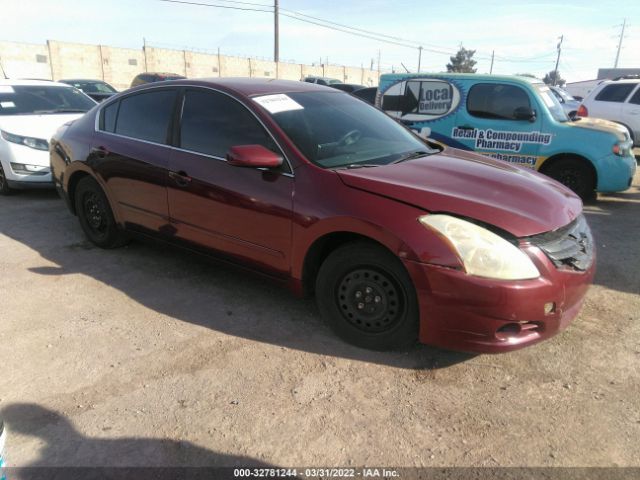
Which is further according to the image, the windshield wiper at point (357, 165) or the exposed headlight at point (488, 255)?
the windshield wiper at point (357, 165)

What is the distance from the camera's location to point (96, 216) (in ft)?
15.6

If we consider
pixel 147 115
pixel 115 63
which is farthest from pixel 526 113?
pixel 115 63

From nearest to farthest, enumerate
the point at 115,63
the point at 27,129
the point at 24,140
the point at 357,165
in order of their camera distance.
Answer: the point at 357,165, the point at 24,140, the point at 27,129, the point at 115,63

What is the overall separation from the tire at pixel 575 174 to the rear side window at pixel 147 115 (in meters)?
5.19

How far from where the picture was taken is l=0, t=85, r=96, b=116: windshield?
7.15 metres

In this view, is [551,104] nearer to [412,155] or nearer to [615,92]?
[412,155]

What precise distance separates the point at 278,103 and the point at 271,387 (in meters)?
1.97

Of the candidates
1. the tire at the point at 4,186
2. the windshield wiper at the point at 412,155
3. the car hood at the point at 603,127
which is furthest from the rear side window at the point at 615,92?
the tire at the point at 4,186

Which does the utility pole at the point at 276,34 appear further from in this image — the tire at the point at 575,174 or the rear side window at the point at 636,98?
the tire at the point at 575,174

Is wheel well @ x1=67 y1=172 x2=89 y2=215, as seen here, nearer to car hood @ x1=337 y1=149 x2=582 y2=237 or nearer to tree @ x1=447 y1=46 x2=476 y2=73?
car hood @ x1=337 y1=149 x2=582 y2=237

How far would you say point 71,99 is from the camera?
7797 mm

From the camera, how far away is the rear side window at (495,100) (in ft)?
22.0

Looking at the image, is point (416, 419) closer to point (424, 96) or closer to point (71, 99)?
point (424, 96)

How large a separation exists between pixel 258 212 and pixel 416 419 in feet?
5.32
